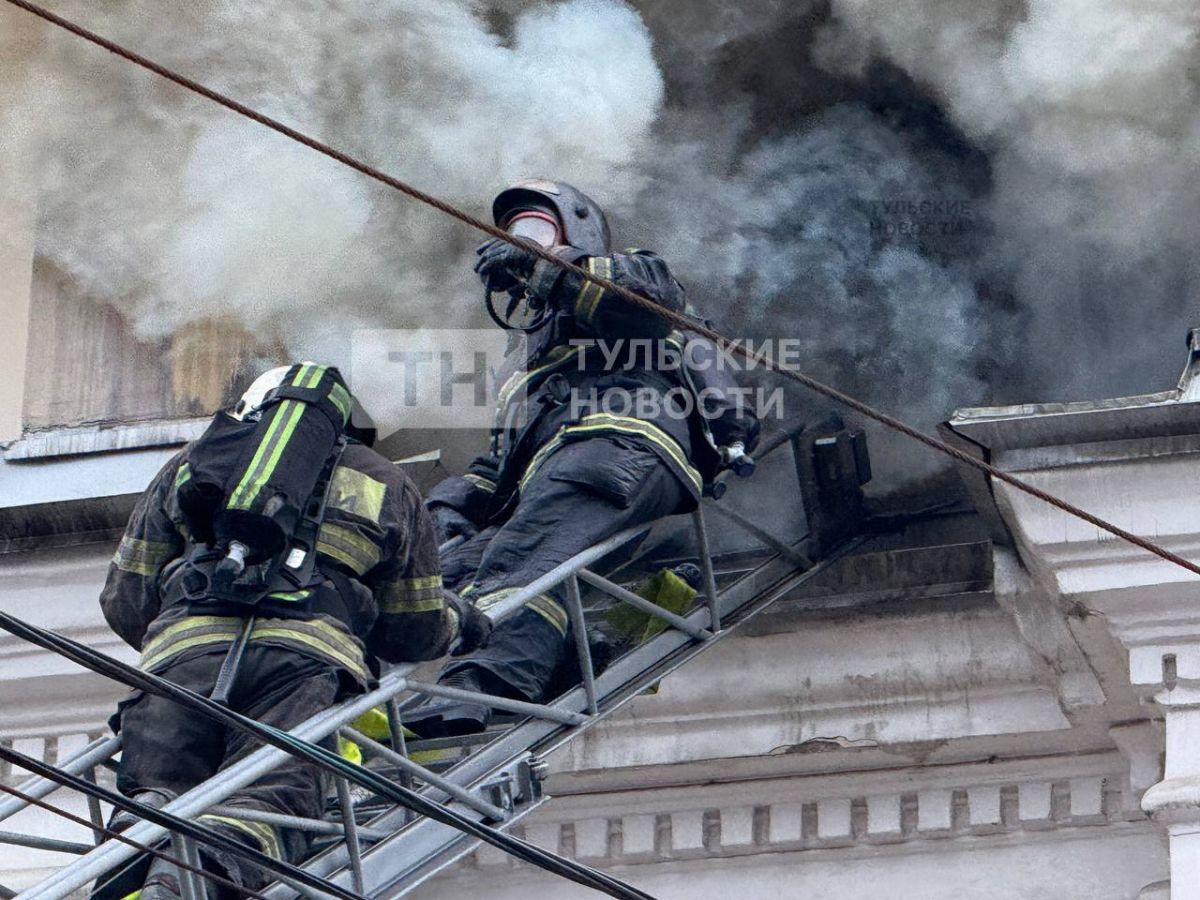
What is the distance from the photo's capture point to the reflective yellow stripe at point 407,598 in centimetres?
707

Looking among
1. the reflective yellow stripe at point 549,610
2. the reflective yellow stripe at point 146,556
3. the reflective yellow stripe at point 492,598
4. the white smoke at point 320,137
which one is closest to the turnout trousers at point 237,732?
the reflective yellow stripe at point 146,556

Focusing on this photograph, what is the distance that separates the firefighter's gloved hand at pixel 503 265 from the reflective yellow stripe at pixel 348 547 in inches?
68.4

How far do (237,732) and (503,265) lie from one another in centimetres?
236

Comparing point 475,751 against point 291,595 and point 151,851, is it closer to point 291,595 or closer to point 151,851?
point 291,595

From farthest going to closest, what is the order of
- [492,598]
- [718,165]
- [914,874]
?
[718,165], [914,874], [492,598]

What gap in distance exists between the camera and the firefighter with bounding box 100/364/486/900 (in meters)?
6.73

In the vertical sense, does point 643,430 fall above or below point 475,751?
above

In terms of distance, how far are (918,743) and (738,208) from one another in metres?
3.18

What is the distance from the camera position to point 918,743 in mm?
8648

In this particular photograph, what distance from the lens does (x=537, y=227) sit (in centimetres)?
899

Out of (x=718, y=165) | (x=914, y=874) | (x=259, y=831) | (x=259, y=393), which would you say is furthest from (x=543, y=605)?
(x=718, y=165)

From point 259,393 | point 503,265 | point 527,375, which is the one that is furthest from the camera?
point 527,375

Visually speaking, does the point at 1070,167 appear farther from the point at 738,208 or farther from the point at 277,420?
the point at 277,420

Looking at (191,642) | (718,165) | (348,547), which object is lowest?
(191,642)
